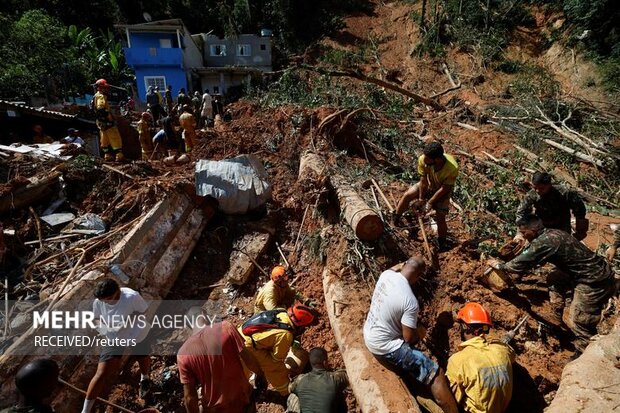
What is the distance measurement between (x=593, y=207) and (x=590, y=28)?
11.4m

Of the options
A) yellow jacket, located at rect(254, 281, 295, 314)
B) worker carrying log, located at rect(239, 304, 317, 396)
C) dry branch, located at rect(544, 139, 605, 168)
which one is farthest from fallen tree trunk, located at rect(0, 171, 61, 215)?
dry branch, located at rect(544, 139, 605, 168)

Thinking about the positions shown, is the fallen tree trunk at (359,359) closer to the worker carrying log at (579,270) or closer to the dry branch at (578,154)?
the worker carrying log at (579,270)

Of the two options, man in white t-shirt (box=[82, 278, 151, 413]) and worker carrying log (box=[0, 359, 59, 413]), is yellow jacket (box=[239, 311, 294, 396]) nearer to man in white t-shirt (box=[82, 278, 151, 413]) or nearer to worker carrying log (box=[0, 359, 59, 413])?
man in white t-shirt (box=[82, 278, 151, 413])

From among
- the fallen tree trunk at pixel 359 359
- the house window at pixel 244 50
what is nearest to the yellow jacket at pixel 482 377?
the fallen tree trunk at pixel 359 359

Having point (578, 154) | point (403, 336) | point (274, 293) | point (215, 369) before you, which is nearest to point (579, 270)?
point (403, 336)

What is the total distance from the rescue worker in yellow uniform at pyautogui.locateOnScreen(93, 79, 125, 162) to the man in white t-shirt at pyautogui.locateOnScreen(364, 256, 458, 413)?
594 centimetres

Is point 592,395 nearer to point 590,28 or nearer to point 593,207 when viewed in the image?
point 593,207

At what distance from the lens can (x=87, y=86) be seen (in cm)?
1886

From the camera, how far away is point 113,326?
3.46 meters

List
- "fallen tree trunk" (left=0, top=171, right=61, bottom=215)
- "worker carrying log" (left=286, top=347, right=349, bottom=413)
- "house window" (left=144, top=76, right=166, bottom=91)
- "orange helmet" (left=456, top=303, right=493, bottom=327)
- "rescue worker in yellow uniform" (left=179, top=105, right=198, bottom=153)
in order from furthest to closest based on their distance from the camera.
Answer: "house window" (left=144, top=76, right=166, bottom=91)
"rescue worker in yellow uniform" (left=179, top=105, right=198, bottom=153)
"fallen tree trunk" (left=0, top=171, right=61, bottom=215)
"orange helmet" (left=456, top=303, right=493, bottom=327)
"worker carrying log" (left=286, top=347, right=349, bottom=413)

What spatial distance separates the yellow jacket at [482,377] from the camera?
Answer: 9.34 feet

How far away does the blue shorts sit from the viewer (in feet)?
10.0

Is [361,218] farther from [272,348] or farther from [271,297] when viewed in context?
[272,348]

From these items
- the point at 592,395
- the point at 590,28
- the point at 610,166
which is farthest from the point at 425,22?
the point at 592,395
